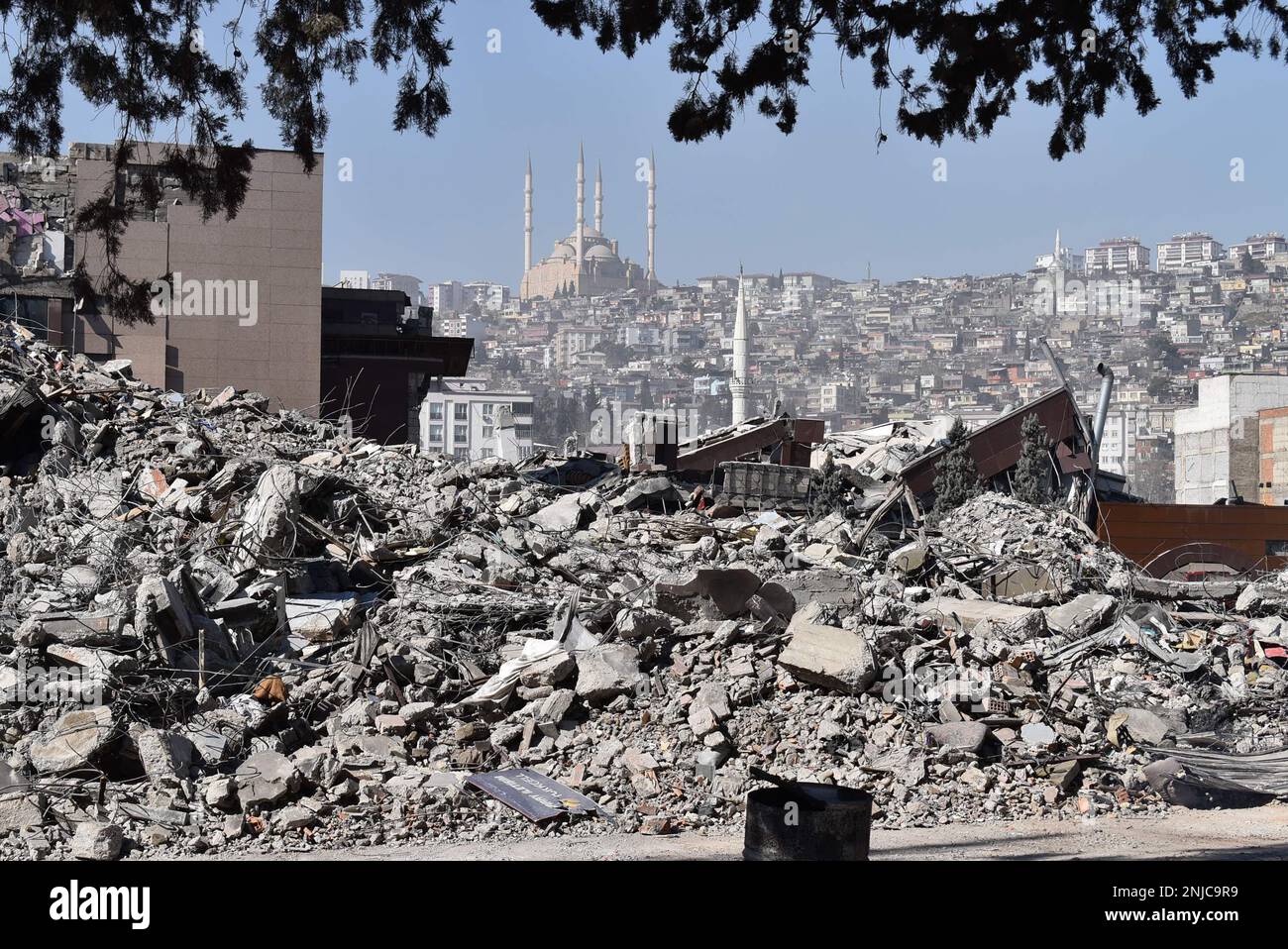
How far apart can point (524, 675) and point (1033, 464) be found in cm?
2132

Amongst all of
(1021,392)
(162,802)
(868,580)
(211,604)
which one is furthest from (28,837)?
(1021,392)

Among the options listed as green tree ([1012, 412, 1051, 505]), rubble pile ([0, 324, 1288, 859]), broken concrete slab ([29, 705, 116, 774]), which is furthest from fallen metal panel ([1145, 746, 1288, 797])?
green tree ([1012, 412, 1051, 505])

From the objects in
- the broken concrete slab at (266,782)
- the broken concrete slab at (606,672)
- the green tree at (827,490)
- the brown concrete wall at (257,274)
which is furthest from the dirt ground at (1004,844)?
the brown concrete wall at (257,274)

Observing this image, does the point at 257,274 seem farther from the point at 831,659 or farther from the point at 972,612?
the point at 831,659

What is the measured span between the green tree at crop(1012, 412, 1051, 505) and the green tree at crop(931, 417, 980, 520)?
1039 millimetres

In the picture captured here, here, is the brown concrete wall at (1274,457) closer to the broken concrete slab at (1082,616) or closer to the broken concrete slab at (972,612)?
the broken concrete slab at (972,612)

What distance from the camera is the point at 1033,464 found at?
27.8m

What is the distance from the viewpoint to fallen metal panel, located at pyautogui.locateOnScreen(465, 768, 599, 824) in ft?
23.8

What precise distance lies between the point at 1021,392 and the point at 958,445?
153 meters

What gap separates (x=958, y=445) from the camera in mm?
26969

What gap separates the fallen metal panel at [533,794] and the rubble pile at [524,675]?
0.13 ft

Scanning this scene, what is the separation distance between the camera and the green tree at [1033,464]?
27172 millimetres

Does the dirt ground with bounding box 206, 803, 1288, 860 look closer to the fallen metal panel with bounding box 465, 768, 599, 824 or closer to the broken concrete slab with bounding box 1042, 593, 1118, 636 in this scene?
the fallen metal panel with bounding box 465, 768, 599, 824

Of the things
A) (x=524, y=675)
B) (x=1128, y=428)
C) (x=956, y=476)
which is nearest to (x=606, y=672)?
(x=524, y=675)
